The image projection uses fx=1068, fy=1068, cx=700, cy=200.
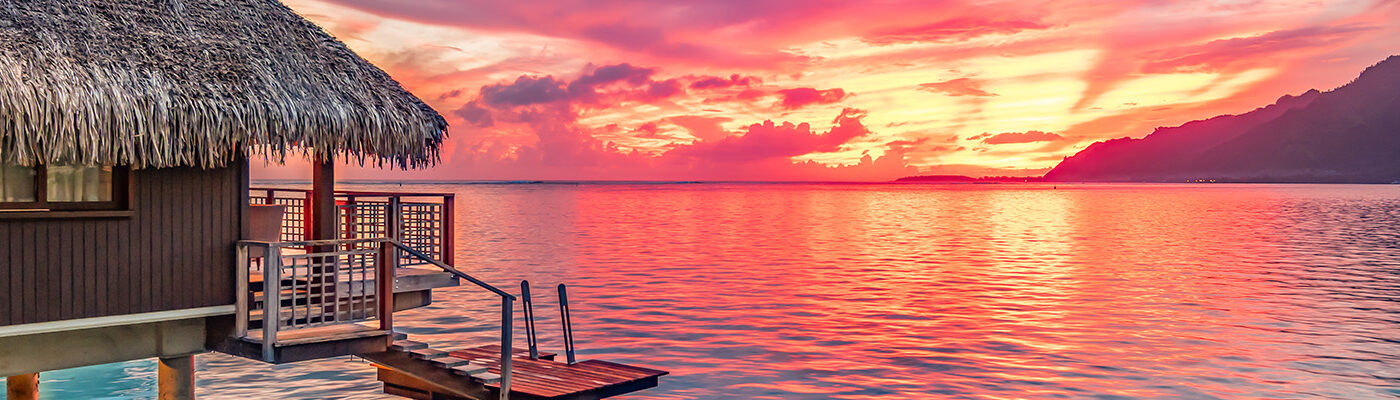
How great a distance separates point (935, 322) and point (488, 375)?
1297 centimetres

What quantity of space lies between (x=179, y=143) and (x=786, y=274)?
2590 centimetres

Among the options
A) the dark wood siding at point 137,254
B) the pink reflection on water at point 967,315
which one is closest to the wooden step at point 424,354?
Answer: the dark wood siding at point 137,254

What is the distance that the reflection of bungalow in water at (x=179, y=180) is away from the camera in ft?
29.0

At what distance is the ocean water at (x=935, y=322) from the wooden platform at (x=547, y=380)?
95cm

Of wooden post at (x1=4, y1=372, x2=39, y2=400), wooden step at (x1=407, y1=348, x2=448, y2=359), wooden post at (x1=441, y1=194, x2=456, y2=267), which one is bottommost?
wooden post at (x1=4, y1=372, x2=39, y2=400)

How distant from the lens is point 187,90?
9422 millimetres

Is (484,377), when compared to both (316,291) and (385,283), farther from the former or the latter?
(316,291)

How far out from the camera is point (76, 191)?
363 inches

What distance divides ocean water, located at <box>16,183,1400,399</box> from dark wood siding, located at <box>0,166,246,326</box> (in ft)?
15.9

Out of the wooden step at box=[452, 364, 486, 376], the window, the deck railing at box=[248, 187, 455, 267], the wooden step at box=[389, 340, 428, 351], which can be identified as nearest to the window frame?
the window

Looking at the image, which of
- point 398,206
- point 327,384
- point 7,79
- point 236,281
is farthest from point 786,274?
point 7,79

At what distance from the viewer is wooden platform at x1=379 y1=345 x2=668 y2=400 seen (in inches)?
469

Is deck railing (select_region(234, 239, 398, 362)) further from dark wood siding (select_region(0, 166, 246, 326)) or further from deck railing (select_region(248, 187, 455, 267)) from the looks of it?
deck railing (select_region(248, 187, 455, 267))

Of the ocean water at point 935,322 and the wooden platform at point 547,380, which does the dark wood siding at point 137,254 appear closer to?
the wooden platform at point 547,380
